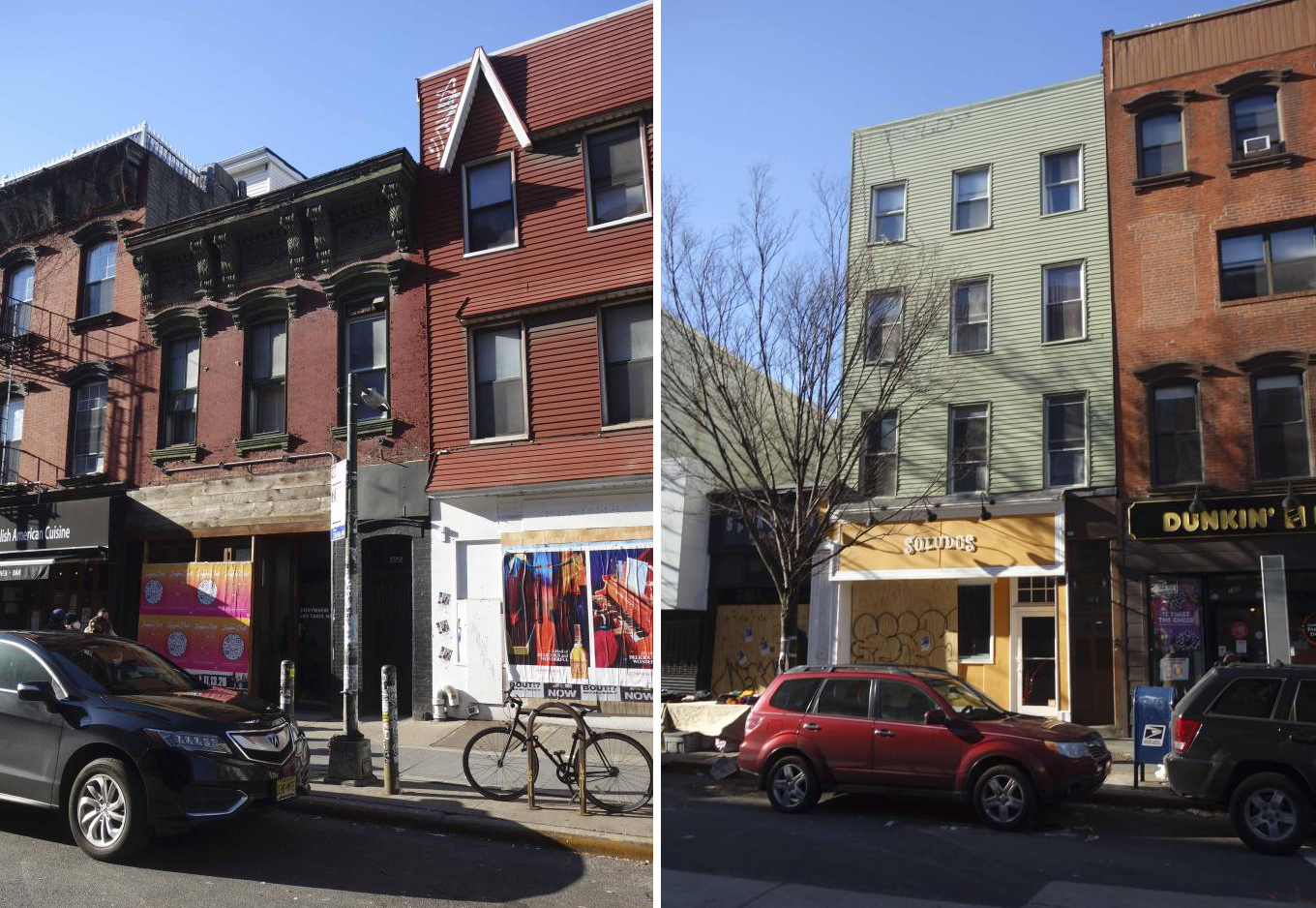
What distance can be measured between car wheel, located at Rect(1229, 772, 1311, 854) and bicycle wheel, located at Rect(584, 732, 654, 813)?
13.3 feet

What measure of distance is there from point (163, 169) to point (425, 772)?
13.1 meters

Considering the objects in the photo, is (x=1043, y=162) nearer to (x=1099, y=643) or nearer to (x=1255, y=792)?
(x=1099, y=643)

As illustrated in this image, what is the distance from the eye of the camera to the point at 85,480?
1808 cm

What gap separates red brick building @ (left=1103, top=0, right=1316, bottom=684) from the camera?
20.6 ft

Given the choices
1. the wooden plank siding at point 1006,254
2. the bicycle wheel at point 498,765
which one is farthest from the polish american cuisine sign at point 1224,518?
the bicycle wheel at point 498,765

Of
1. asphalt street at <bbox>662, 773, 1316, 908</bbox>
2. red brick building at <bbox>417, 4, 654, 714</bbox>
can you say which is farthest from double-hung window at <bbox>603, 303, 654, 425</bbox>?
asphalt street at <bbox>662, 773, 1316, 908</bbox>

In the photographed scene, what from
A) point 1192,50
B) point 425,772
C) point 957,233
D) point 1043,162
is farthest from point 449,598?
→ point 1192,50

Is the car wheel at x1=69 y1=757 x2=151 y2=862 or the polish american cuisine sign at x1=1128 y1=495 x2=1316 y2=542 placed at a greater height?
the polish american cuisine sign at x1=1128 y1=495 x2=1316 y2=542

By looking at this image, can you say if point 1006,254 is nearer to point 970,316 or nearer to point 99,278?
point 970,316

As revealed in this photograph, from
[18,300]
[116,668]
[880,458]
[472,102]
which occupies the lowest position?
[116,668]

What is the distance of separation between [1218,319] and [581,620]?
7.87m

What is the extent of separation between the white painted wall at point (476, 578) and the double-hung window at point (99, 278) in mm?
8552

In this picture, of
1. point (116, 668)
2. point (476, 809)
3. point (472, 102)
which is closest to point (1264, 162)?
point (476, 809)

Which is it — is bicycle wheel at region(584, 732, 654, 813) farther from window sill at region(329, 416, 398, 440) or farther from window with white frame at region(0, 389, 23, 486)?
window with white frame at region(0, 389, 23, 486)
